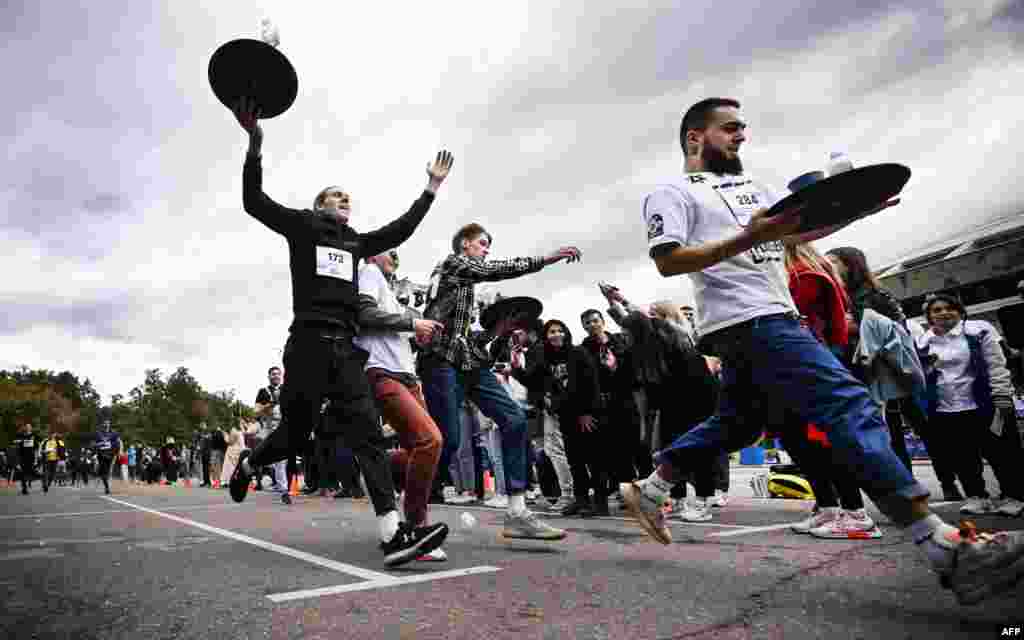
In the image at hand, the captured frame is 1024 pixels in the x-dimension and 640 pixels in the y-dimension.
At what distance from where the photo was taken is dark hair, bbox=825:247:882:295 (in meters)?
5.53

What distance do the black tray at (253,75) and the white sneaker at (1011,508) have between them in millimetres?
5769

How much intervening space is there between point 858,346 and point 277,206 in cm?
452

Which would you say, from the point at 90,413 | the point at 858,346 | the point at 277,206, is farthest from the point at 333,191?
the point at 90,413

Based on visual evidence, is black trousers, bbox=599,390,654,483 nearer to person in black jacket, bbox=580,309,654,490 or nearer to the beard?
person in black jacket, bbox=580,309,654,490

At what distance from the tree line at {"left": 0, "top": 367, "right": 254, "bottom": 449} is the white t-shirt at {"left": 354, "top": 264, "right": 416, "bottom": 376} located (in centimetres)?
7923

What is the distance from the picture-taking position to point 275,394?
11359 millimetres

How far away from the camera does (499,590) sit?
2742 mm

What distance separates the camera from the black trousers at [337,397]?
336 cm

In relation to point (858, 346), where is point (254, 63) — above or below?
above

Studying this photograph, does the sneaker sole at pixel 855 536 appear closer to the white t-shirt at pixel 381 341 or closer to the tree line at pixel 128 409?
the white t-shirt at pixel 381 341

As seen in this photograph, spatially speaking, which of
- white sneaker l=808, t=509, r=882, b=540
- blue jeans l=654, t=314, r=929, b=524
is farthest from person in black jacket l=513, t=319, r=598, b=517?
blue jeans l=654, t=314, r=929, b=524

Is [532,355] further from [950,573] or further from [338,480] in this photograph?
[338,480]

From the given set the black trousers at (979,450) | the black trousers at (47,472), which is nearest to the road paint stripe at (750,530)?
the black trousers at (979,450)

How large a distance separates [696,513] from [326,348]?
3.58m
